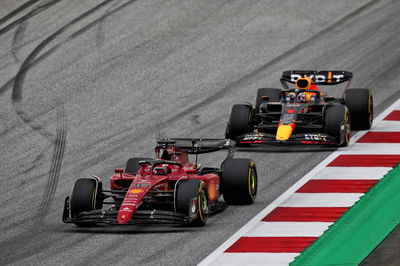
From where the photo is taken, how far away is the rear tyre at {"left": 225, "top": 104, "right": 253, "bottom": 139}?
2041 cm

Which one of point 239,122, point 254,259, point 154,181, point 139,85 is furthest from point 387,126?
point 254,259

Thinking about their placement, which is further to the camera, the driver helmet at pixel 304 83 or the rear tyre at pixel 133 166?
the driver helmet at pixel 304 83

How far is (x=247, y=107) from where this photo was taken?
67.4ft

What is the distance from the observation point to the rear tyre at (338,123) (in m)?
19.6

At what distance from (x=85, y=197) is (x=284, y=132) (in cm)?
580

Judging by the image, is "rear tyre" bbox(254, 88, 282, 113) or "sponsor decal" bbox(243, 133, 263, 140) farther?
"rear tyre" bbox(254, 88, 282, 113)

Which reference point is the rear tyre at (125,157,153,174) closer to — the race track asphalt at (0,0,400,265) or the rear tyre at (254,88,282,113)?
the race track asphalt at (0,0,400,265)

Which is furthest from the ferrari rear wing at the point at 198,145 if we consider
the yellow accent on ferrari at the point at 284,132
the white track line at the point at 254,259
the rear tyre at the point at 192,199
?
the yellow accent on ferrari at the point at 284,132

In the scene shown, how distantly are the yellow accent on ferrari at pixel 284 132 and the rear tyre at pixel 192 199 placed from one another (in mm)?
4980

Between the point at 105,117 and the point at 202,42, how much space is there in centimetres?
601

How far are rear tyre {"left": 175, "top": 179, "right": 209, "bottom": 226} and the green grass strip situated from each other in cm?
181

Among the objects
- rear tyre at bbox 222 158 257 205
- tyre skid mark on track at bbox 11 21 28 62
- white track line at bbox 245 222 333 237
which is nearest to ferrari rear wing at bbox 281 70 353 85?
rear tyre at bbox 222 158 257 205

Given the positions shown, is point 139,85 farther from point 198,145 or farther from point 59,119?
point 198,145

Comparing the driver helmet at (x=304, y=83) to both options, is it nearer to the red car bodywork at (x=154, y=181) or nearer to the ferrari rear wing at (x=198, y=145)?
the ferrari rear wing at (x=198, y=145)
